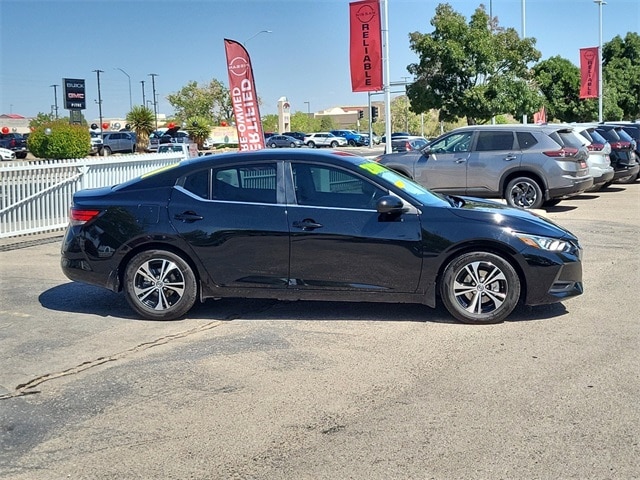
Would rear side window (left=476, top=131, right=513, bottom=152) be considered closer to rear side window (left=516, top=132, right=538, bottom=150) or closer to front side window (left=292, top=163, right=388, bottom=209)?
rear side window (left=516, top=132, right=538, bottom=150)

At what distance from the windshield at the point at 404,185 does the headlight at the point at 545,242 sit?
2.77 feet

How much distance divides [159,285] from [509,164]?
384 inches

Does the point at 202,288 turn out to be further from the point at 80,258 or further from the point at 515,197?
the point at 515,197

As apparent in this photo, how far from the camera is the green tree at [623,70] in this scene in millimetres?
51344

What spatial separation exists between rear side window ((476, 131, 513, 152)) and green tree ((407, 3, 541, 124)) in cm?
1628

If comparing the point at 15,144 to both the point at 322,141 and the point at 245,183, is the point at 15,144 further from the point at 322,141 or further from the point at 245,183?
the point at 245,183

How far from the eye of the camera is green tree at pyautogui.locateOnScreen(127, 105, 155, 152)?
2031 inches

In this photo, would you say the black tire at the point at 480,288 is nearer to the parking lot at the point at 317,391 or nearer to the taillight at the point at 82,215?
the parking lot at the point at 317,391

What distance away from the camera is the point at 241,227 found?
22.4ft

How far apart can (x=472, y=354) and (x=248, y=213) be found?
2.39m

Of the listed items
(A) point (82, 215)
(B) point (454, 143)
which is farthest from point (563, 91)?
(A) point (82, 215)

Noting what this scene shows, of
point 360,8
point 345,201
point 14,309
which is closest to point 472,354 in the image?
point 345,201

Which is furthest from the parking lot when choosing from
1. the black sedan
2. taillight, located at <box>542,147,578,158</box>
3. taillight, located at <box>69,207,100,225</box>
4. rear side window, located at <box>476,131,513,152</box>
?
rear side window, located at <box>476,131,513,152</box>

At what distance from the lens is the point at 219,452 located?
4242mm
